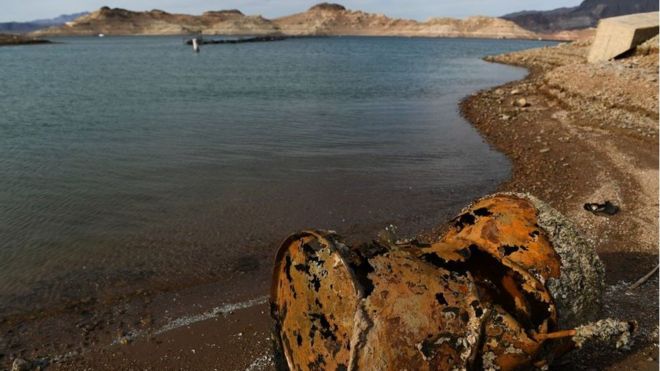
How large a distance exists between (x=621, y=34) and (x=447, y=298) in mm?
32043

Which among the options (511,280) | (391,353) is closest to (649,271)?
(511,280)

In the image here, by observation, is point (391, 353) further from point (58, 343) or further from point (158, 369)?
point (58, 343)

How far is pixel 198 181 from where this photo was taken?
1171 centimetres

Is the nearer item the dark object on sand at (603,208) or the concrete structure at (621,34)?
the dark object on sand at (603,208)

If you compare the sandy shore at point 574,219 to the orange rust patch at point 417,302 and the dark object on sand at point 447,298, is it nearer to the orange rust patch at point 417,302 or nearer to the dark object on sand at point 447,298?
the dark object on sand at point 447,298

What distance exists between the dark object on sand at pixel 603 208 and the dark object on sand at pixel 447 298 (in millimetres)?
Answer: 4962

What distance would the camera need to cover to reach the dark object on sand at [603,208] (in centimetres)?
879

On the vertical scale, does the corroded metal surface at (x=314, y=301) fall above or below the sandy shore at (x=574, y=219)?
above

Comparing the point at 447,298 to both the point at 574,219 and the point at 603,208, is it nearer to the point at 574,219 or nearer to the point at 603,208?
the point at 574,219

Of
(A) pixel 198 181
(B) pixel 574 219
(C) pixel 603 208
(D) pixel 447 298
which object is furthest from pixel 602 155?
(D) pixel 447 298

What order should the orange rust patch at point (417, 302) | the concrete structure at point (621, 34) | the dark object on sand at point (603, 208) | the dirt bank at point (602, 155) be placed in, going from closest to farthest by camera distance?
the orange rust patch at point (417, 302)
the dirt bank at point (602, 155)
the dark object on sand at point (603, 208)
the concrete structure at point (621, 34)

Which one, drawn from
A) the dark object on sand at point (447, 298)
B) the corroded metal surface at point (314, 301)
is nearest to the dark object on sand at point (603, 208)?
the dark object on sand at point (447, 298)

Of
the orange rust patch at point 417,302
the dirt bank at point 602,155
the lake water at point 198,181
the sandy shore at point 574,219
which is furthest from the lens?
the lake water at point 198,181

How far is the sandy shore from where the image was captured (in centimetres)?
528
